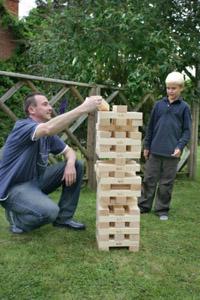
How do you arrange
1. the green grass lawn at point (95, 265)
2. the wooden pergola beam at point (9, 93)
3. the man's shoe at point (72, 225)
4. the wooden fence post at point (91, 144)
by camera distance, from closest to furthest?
the green grass lawn at point (95, 265), the man's shoe at point (72, 225), the wooden pergola beam at point (9, 93), the wooden fence post at point (91, 144)

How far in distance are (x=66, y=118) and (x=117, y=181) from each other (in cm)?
73

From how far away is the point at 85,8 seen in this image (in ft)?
24.6

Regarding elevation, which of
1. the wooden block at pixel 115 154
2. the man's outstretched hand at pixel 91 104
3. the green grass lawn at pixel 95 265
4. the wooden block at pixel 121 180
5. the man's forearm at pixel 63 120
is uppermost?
the man's outstretched hand at pixel 91 104

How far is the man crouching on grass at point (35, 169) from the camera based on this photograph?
4090 mm

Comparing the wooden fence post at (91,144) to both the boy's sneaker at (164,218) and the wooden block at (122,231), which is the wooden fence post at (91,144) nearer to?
the boy's sneaker at (164,218)

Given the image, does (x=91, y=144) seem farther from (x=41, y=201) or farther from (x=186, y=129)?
(x=41, y=201)

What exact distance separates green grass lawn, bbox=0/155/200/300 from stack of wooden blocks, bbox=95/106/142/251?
0.15 m

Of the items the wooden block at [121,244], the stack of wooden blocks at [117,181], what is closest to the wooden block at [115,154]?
the stack of wooden blocks at [117,181]

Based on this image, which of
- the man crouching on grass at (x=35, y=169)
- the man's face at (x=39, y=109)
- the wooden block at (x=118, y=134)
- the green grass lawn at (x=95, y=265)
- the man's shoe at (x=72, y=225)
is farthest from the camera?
the man's shoe at (x=72, y=225)

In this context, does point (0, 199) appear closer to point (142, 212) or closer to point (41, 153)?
point (41, 153)

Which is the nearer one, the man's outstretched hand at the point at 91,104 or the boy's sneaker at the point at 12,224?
the man's outstretched hand at the point at 91,104

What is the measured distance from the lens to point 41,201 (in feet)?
13.9

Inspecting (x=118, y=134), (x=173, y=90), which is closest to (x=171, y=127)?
→ (x=173, y=90)

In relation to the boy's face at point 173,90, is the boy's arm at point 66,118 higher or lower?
lower
